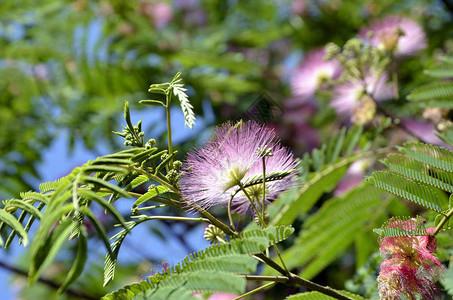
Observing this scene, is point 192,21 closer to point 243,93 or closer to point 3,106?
point 243,93

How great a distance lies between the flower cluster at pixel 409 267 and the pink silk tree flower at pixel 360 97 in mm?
1049

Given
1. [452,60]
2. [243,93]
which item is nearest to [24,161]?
[243,93]

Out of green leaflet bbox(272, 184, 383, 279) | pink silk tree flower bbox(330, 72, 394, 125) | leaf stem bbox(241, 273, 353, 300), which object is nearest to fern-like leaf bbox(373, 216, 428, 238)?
leaf stem bbox(241, 273, 353, 300)

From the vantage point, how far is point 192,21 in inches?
161

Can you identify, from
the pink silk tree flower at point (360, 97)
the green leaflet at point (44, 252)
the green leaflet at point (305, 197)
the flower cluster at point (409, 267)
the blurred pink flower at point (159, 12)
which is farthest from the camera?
the blurred pink flower at point (159, 12)

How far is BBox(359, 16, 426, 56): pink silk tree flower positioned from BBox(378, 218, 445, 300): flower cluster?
4.34ft

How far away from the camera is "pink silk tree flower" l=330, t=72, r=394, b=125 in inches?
74.7

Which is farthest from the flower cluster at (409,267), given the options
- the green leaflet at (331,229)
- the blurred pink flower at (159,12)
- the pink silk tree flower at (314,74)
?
the blurred pink flower at (159,12)

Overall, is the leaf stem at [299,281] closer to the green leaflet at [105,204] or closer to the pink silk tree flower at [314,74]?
the green leaflet at [105,204]

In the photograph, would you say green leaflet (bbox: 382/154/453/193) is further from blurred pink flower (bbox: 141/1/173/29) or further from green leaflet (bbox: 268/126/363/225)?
blurred pink flower (bbox: 141/1/173/29)

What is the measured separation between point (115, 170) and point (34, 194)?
18 cm

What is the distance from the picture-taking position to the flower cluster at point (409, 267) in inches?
33.3

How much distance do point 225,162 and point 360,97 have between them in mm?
1308

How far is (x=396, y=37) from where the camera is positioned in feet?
6.83
